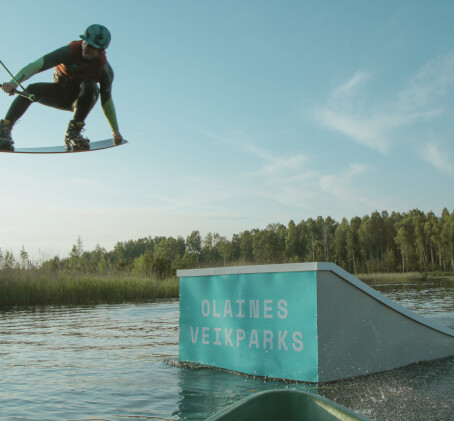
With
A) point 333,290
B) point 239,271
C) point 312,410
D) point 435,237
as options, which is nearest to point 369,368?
point 333,290

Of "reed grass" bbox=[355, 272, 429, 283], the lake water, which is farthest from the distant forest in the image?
the lake water

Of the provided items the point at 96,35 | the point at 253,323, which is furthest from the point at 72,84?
the point at 253,323

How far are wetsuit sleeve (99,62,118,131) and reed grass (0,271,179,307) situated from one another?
43.6 feet

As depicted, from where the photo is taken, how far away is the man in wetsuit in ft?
9.50

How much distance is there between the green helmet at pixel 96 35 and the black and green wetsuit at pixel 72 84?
0.57 feet

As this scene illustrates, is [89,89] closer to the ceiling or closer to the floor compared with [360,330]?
closer to the ceiling

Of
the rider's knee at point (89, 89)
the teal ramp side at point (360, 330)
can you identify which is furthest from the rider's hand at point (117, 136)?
the teal ramp side at point (360, 330)

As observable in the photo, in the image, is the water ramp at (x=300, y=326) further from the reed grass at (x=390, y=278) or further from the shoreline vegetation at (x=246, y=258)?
the reed grass at (x=390, y=278)

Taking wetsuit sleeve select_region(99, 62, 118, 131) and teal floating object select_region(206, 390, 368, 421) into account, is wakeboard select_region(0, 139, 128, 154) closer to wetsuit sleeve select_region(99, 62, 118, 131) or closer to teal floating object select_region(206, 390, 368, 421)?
wetsuit sleeve select_region(99, 62, 118, 131)

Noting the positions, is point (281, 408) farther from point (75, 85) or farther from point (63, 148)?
point (63, 148)

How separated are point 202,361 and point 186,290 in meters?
0.82

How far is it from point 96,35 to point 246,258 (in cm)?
5904

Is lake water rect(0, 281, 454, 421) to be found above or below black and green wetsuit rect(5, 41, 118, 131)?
below

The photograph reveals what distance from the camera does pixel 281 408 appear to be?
59.6 inches
